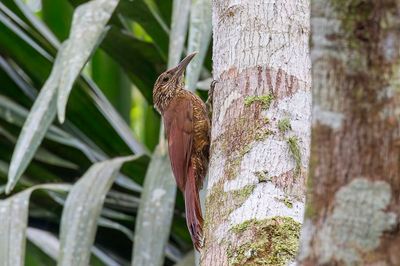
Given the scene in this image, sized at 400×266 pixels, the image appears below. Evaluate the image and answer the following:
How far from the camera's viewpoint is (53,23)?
5.52 metres

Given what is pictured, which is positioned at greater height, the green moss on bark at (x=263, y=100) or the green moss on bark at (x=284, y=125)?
the green moss on bark at (x=263, y=100)

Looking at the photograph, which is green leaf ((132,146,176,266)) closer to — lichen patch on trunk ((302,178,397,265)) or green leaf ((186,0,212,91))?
green leaf ((186,0,212,91))

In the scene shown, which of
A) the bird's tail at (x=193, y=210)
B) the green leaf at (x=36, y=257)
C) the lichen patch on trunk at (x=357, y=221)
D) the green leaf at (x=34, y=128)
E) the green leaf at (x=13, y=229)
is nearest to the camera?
the lichen patch on trunk at (x=357, y=221)

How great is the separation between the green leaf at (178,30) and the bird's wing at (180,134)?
0.18m

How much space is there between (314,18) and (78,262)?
7.72ft

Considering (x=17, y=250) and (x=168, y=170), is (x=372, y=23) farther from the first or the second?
(x=168, y=170)

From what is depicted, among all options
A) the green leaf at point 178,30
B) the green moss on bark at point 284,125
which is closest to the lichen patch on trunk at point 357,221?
the green moss on bark at point 284,125

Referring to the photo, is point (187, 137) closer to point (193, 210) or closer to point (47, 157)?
point (193, 210)

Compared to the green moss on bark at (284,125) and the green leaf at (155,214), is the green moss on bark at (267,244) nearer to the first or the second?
the green moss on bark at (284,125)

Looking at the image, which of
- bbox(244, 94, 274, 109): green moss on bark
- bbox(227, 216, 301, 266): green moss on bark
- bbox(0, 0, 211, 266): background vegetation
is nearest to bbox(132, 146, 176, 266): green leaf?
bbox(0, 0, 211, 266): background vegetation

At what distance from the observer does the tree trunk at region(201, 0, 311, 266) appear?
239 centimetres

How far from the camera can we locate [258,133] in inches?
103

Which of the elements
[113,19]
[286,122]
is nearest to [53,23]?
[113,19]

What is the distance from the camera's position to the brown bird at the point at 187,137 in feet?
11.5
